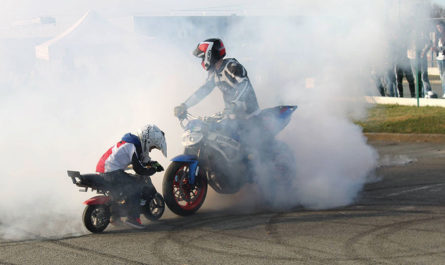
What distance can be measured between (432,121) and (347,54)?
15.2ft

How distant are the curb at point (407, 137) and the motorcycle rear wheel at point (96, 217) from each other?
8.93 metres

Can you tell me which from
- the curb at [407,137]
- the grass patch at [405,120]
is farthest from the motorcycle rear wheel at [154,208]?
the grass patch at [405,120]

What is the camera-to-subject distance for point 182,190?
9.04 metres

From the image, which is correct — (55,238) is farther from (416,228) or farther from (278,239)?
(416,228)

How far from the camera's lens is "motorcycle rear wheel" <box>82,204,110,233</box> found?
798 centimetres

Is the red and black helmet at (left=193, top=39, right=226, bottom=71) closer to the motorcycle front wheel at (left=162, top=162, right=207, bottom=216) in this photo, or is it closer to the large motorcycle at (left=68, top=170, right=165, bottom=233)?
the motorcycle front wheel at (left=162, top=162, right=207, bottom=216)

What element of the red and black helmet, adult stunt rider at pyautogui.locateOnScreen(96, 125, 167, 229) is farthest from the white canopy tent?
adult stunt rider at pyautogui.locateOnScreen(96, 125, 167, 229)

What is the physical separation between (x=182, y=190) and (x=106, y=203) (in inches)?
47.6

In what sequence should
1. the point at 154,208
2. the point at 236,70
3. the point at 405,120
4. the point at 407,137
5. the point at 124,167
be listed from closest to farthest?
the point at 124,167
the point at 154,208
the point at 236,70
the point at 407,137
the point at 405,120

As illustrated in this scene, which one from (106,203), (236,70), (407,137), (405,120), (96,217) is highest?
(236,70)

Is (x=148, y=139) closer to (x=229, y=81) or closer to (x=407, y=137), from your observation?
(x=229, y=81)

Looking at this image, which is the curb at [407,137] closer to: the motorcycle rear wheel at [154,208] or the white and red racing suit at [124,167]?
the motorcycle rear wheel at [154,208]

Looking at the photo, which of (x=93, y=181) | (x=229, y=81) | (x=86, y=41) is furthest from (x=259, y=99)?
(x=86, y=41)

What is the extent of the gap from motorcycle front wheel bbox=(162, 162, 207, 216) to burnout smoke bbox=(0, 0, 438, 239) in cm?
117
